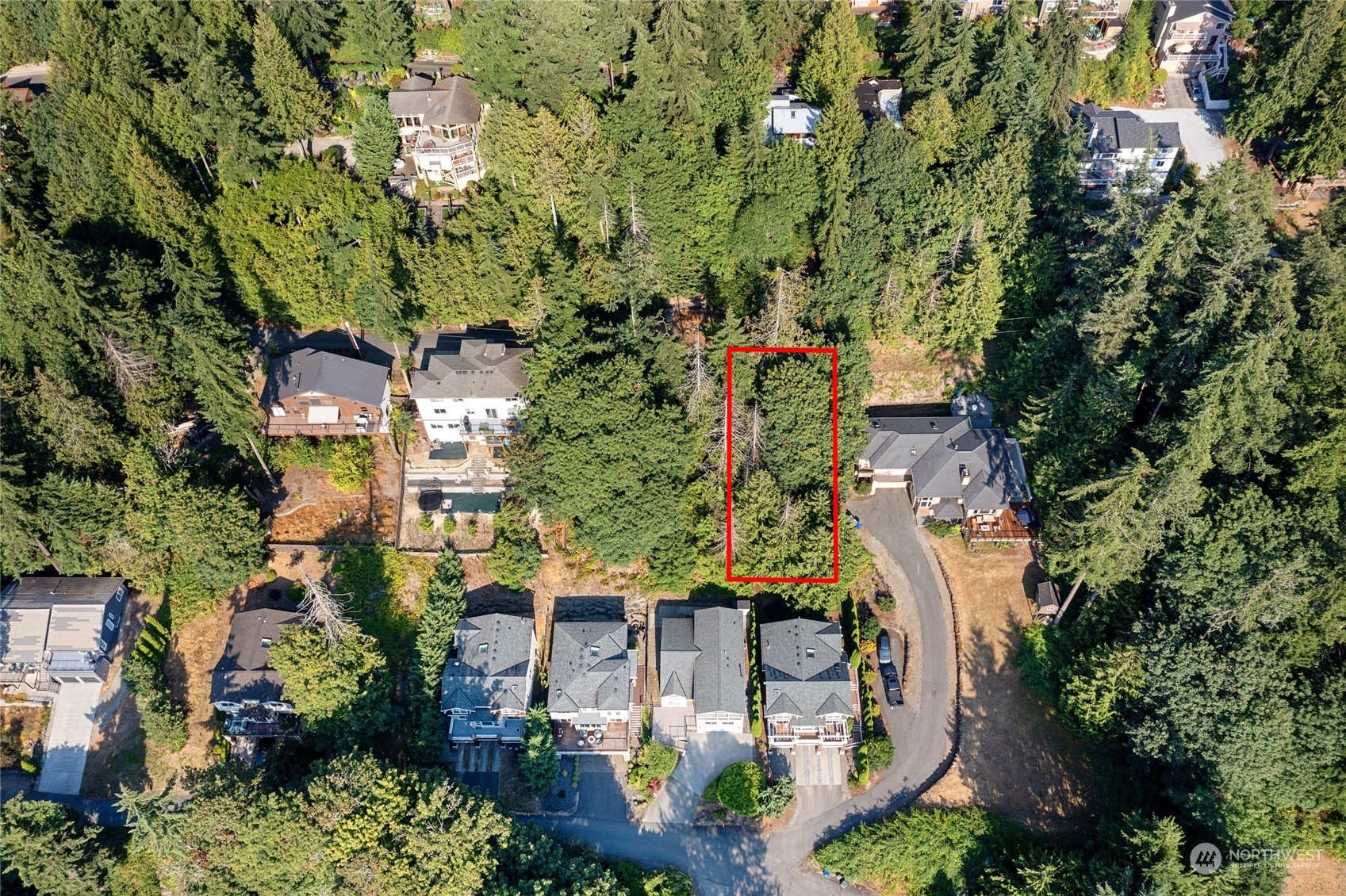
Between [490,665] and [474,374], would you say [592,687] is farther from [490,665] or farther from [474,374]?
[474,374]

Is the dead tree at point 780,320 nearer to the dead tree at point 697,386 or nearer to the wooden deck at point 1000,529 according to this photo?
the dead tree at point 697,386

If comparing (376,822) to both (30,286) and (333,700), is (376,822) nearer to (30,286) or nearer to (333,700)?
(333,700)

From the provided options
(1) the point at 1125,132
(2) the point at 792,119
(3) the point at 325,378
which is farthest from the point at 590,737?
(1) the point at 1125,132

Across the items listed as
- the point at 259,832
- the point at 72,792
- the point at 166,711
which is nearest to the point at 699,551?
the point at 259,832

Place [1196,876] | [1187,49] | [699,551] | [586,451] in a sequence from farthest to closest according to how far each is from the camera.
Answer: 1. [1187,49]
2. [699,551]
3. [586,451]
4. [1196,876]

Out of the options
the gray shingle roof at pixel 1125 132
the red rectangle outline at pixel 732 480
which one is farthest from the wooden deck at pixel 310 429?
the gray shingle roof at pixel 1125 132

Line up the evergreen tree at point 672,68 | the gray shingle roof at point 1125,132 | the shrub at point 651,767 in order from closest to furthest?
the shrub at point 651,767, the evergreen tree at point 672,68, the gray shingle roof at point 1125,132
